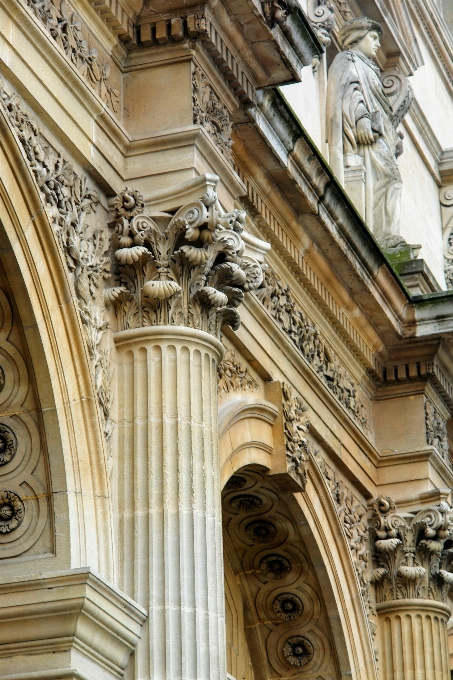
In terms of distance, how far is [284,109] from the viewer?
1091cm

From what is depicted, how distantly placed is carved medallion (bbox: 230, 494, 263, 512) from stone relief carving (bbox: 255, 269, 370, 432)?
114cm

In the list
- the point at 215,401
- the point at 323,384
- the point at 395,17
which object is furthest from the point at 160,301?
the point at 395,17

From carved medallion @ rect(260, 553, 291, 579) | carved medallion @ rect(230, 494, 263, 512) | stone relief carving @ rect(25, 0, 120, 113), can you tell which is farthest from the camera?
carved medallion @ rect(260, 553, 291, 579)

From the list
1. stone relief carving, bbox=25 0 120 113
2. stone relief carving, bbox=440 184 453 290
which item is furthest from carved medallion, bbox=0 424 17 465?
stone relief carving, bbox=440 184 453 290

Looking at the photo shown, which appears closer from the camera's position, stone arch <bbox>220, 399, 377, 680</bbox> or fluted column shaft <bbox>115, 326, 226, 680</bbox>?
fluted column shaft <bbox>115, 326, 226, 680</bbox>

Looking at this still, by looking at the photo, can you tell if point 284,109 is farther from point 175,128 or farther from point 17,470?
point 17,470

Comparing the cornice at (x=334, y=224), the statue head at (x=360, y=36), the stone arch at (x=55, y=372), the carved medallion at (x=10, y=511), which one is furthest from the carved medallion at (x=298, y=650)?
the statue head at (x=360, y=36)

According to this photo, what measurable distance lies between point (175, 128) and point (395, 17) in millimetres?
8620

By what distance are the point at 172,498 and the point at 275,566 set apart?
4.11 m

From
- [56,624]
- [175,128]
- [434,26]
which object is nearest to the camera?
[56,624]

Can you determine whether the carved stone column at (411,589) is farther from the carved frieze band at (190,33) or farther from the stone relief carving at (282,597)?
the carved frieze band at (190,33)

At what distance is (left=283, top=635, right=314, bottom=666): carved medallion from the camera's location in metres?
12.2

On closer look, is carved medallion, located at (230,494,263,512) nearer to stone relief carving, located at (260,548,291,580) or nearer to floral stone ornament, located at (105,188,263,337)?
stone relief carving, located at (260,548,291,580)

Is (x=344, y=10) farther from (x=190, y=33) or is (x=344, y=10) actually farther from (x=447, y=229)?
(x=190, y=33)
